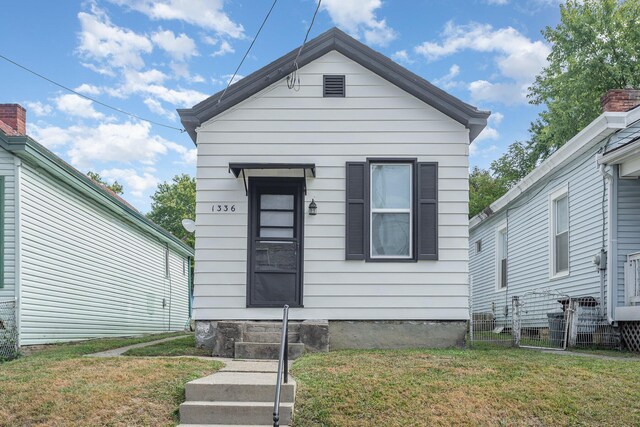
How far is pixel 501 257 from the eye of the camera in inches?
736

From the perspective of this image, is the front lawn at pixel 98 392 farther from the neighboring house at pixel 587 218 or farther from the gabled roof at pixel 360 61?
the neighboring house at pixel 587 218

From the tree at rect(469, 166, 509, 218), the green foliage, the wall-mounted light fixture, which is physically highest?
the green foliage

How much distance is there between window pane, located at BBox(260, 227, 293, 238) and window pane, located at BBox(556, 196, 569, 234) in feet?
21.8

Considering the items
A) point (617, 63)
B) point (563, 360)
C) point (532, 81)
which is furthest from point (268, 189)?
point (532, 81)

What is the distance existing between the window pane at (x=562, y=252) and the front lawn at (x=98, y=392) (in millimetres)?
8729

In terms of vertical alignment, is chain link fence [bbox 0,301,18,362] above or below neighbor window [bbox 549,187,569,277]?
below

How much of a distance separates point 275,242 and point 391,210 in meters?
1.88

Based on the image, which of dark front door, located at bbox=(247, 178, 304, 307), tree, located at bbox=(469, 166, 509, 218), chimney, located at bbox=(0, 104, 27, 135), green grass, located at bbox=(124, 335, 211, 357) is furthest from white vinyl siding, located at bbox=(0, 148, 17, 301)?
tree, located at bbox=(469, 166, 509, 218)

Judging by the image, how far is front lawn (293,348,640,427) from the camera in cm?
598

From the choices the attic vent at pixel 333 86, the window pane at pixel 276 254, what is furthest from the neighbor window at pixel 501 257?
the window pane at pixel 276 254

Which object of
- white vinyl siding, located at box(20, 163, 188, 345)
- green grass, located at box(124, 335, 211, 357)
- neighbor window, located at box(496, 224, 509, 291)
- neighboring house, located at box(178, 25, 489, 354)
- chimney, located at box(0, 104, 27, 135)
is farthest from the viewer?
neighbor window, located at box(496, 224, 509, 291)

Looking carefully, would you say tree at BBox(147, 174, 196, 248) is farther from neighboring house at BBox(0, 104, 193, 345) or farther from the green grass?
the green grass

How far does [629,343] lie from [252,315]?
6312 mm

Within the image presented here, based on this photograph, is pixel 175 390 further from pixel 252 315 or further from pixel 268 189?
pixel 268 189
